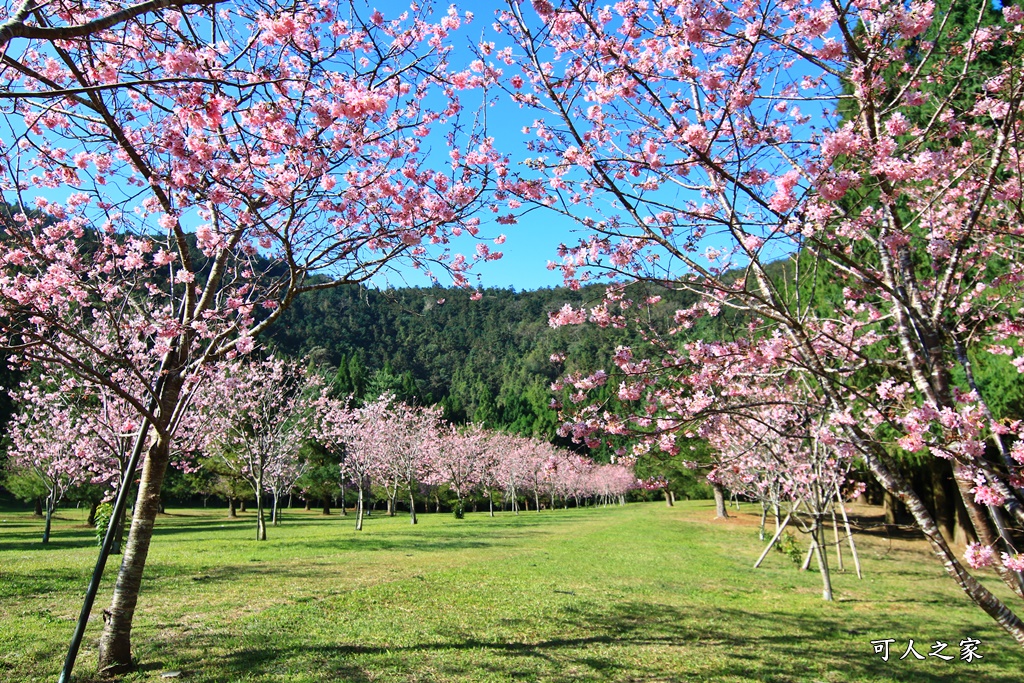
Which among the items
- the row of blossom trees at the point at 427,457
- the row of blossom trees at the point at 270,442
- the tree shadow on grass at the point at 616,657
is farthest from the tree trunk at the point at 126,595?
the row of blossom trees at the point at 427,457

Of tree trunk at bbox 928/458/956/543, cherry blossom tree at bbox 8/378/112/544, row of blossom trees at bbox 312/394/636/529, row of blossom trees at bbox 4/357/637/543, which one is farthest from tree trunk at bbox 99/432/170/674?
tree trunk at bbox 928/458/956/543

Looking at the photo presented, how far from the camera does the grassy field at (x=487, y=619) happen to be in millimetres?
5461

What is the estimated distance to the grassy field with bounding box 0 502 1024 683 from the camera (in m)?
5.46

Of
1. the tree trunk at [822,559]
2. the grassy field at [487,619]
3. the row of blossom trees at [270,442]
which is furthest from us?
the row of blossom trees at [270,442]

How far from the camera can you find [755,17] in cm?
306

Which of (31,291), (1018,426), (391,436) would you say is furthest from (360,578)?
(391,436)

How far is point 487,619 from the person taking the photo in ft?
24.3

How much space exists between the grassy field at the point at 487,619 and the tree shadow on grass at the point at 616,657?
0.10 ft

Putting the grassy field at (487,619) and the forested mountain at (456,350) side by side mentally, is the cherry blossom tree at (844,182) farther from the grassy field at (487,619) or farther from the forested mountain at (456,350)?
the forested mountain at (456,350)

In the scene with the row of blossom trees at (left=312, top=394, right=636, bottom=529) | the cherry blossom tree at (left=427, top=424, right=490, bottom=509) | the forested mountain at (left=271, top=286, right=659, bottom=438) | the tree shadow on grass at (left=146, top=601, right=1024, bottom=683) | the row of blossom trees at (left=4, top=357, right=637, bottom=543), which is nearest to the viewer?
the tree shadow on grass at (left=146, top=601, right=1024, bottom=683)

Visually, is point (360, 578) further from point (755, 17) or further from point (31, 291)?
point (755, 17)

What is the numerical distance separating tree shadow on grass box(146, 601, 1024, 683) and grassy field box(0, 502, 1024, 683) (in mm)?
29

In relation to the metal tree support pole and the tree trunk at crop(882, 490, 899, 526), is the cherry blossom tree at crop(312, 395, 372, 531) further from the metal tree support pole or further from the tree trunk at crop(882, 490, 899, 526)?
the tree trunk at crop(882, 490, 899, 526)

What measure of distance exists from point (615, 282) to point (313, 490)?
36847 mm
